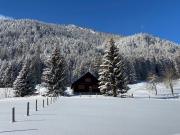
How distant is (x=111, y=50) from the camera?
62.8 metres

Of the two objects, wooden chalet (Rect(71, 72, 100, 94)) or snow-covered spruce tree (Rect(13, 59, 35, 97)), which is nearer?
snow-covered spruce tree (Rect(13, 59, 35, 97))

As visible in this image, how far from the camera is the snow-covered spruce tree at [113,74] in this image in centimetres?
6094

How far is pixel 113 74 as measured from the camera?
6109cm

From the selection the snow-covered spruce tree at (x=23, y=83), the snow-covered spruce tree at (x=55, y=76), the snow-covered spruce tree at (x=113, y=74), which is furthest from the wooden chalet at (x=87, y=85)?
the snow-covered spruce tree at (x=113, y=74)

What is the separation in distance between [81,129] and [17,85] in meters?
61.2

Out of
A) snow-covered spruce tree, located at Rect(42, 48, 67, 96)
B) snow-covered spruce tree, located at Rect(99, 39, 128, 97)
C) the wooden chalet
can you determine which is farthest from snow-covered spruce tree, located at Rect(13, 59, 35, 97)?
snow-covered spruce tree, located at Rect(99, 39, 128, 97)

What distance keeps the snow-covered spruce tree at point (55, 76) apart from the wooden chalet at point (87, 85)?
17.1 meters

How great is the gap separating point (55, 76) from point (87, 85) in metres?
20.0

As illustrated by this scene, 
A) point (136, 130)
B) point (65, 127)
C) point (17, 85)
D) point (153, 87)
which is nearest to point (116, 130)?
point (136, 130)

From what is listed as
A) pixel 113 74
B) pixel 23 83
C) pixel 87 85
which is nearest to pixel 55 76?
pixel 23 83

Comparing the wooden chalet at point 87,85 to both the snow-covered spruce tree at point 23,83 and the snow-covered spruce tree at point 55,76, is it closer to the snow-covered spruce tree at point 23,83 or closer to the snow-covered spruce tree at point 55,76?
the snow-covered spruce tree at point 23,83

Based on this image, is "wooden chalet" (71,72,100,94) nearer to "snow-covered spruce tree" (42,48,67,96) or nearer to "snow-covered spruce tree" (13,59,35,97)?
"snow-covered spruce tree" (13,59,35,97)

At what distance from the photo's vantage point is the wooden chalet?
272ft

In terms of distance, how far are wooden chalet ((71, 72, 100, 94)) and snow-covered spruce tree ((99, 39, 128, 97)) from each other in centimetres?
2005
